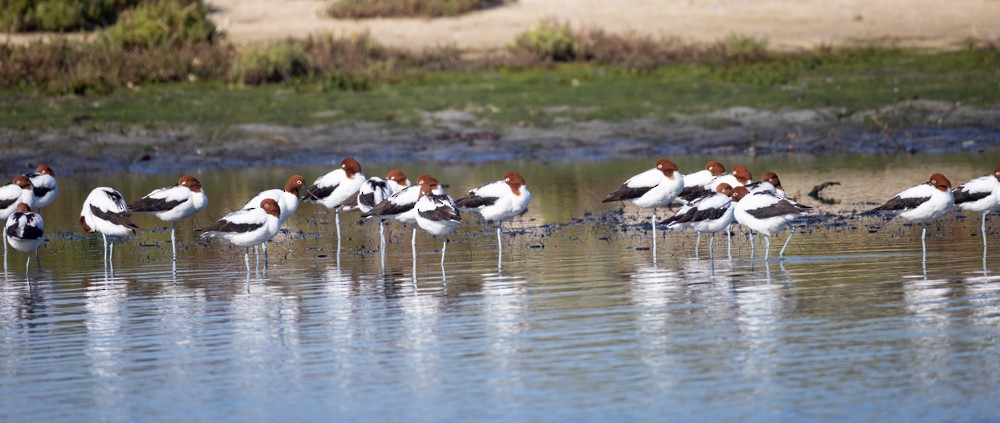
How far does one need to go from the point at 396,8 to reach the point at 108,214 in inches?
928

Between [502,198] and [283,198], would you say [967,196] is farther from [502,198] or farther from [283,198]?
[283,198]

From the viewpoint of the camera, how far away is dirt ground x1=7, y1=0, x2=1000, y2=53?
120 feet

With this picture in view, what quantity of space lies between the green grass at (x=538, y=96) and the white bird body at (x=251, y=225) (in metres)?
14.1

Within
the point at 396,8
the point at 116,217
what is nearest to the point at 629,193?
the point at 116,217

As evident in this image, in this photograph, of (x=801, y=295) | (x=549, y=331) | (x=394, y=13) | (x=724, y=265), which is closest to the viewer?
(x=549, y=331)

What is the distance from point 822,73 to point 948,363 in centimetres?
2390

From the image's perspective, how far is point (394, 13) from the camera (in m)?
39.0

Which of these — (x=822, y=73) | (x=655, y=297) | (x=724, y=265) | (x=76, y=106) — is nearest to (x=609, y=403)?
(x=655, y=297)

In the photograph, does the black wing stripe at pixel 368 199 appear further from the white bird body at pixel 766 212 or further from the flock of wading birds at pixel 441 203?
the white bird body at pixel 766 212

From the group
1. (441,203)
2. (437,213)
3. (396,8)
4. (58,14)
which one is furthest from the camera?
(396,8)

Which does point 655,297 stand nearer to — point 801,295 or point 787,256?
point 801,295

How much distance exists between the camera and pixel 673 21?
38.2 m

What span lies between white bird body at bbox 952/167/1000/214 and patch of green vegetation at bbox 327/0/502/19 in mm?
24595

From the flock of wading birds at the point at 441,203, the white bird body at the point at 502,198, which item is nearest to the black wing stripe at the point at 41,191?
the flock of wading birds at the point at 441,203
